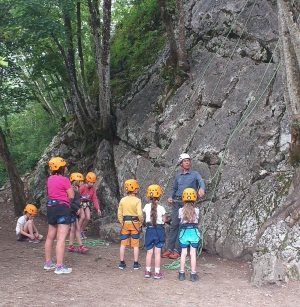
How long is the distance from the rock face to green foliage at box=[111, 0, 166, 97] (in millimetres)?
666

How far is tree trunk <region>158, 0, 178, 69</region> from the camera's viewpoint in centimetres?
1089

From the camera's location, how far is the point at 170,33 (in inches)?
431

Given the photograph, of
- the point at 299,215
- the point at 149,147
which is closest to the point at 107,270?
the point at 299,215

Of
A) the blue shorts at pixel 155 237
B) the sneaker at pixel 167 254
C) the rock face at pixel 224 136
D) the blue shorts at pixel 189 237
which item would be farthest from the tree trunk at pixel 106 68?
the blue shorts at pixel 189 237

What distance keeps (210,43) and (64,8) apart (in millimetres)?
4411

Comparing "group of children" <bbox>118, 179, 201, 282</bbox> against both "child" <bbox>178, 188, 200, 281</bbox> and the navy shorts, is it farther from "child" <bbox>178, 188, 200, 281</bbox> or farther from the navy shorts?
the navy shorts

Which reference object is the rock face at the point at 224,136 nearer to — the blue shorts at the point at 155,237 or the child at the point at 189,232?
the child at the point at 189,232

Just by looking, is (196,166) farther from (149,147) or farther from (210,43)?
(210,43)

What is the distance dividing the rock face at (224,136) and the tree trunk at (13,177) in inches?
43.2

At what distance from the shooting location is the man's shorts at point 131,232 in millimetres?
6758

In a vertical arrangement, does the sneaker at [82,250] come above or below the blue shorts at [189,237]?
below

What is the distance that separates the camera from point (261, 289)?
6.09 m

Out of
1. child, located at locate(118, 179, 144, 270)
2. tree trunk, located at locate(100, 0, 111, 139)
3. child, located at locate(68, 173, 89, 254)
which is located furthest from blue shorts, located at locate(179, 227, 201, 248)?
tree trunk, located at locate(100, 0, 111, 139)

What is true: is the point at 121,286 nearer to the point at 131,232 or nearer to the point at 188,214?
the point at 131,232
